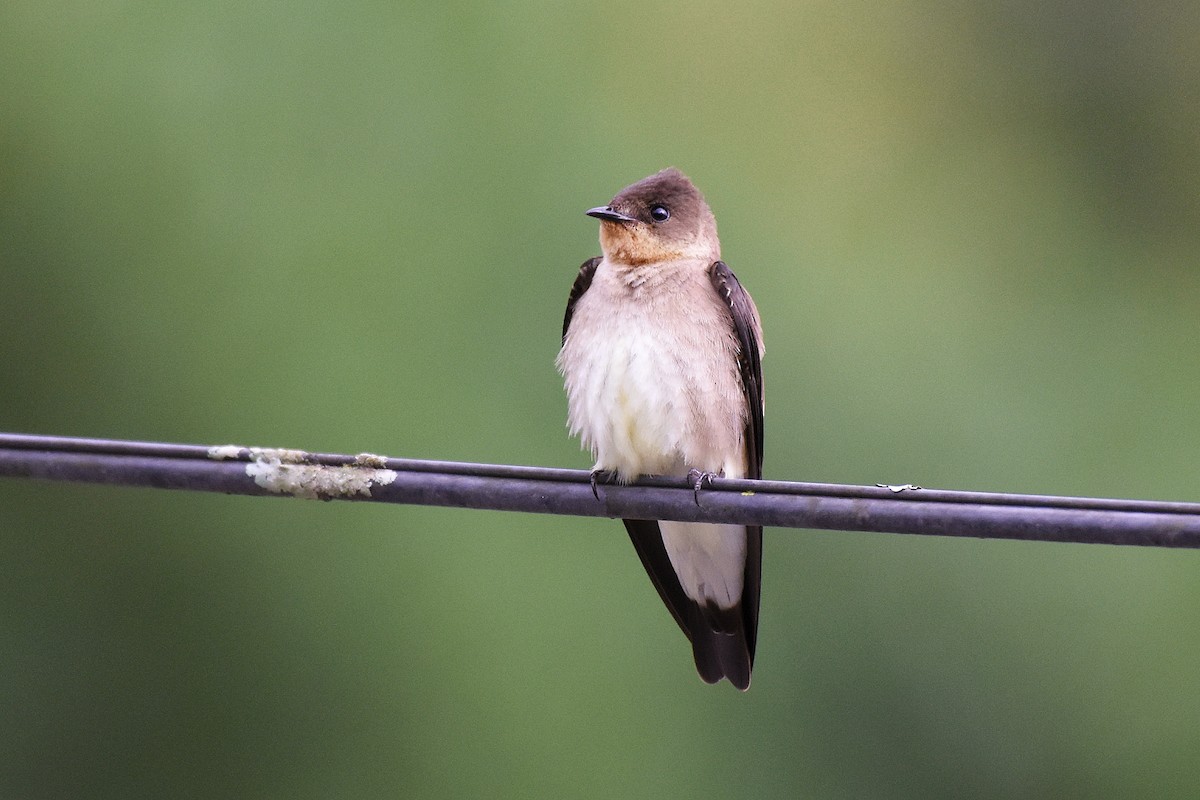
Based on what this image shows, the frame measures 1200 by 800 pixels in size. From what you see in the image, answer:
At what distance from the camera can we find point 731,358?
3.11 m

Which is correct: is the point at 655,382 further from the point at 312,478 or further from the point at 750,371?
the point at 312,478

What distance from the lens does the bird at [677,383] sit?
2936 millimetres

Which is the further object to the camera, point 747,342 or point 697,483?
point 747,342

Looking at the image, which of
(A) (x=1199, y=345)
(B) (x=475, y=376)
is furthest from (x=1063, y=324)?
(B) (x=475, y=376)

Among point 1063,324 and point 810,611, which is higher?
point 1063,324

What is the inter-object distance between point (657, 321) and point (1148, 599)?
3.11 metres

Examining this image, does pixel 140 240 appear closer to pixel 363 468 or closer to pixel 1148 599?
pixel 363 468

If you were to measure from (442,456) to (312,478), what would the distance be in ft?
8.89

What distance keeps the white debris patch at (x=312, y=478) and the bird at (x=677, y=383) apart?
80 centimetres

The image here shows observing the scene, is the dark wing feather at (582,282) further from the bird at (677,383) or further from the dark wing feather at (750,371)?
the dark wing feather at (750,371)

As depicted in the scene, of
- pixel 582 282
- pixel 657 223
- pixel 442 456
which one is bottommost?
pixel 442 456

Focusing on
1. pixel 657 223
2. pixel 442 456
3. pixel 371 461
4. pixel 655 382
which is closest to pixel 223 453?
pixel 371 461

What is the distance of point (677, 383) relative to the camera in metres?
2.94

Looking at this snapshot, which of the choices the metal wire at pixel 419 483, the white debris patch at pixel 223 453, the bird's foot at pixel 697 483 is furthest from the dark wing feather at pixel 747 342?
the white debris patch at pixel 223 453
